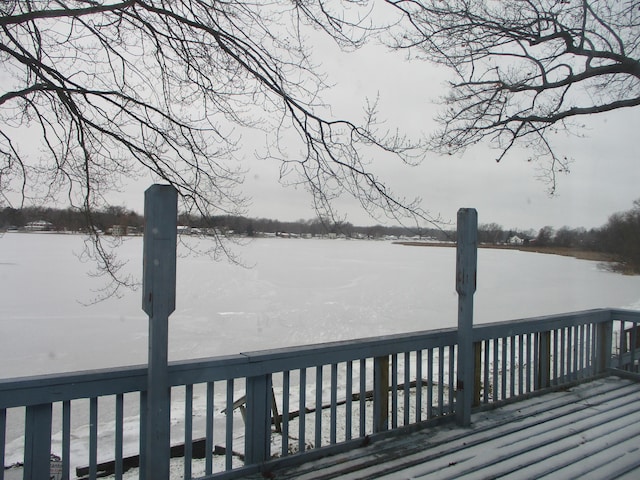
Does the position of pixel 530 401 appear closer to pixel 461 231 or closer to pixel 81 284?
pixel 461 231

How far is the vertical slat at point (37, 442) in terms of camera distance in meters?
1.92

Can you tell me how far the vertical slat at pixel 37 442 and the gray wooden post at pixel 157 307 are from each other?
1.33ft

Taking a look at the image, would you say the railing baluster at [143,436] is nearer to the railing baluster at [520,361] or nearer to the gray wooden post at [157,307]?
the gray wooden post at [157,307]

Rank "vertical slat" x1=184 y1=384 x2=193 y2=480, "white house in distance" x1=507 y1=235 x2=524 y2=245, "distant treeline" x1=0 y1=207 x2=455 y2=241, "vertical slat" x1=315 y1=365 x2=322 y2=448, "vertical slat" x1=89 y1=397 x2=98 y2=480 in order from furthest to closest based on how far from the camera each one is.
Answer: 1. "white house in distance" x1=507 y1=235 x2=524 y2=245
2. "distant treeline" x1=0 y1=207 x2=455 y2=241
3. "vertical slat" x1=315 y1=365 x2=322 y2=448
4. "vertical slat" x1=184 y1=384 x2=193 y2=480
5. "vertical slat" x1=89 y1=397 x2=98 y2=480

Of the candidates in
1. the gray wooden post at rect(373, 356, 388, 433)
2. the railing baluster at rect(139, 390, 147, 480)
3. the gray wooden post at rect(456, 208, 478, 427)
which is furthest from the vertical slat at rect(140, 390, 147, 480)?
the gray wooden post at rect(456, 208, 478, 427)

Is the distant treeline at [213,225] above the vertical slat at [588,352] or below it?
above

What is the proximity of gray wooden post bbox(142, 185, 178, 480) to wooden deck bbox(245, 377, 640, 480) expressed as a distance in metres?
0.62

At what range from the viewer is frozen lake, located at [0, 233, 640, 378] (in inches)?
452

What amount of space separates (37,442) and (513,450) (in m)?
2.57

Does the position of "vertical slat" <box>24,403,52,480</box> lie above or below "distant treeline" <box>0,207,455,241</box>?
below

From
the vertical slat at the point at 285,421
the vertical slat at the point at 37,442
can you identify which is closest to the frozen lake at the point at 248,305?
the vertical slat at the point at 285,421

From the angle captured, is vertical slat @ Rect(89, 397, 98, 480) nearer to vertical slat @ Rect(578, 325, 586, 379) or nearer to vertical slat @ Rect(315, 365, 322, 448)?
vertical slat @ Rect(315, 365, 322, 448)

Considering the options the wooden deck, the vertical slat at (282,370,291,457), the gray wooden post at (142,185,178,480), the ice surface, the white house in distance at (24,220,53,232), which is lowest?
the ice surface

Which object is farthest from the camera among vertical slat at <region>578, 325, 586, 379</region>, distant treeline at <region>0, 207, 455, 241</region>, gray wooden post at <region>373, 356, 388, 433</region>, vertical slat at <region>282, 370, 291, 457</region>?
distant treeline at <region>0, 207, 455, 241</region>
